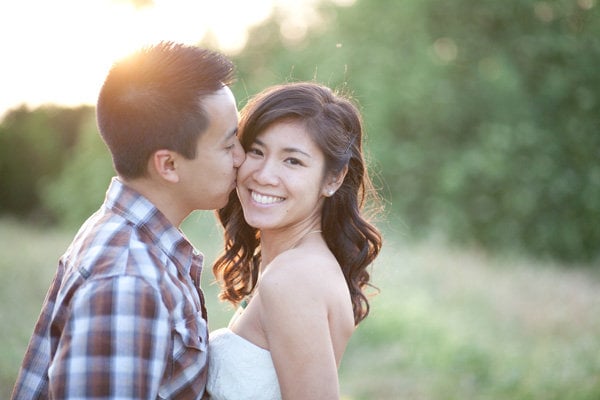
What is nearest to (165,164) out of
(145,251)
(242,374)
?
(145,251)

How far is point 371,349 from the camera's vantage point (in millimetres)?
7824

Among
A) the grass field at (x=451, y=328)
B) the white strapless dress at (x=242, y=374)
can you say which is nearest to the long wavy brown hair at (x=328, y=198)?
the white strapless dress at (x=242, y=374)

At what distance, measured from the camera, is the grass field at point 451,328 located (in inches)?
262

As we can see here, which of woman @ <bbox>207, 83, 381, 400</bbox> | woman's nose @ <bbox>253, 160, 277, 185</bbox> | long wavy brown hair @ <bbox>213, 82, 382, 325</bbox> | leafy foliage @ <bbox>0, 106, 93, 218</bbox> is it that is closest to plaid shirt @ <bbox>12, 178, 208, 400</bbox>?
woman @ <bbox>207, 83, 381, 400</bbox>

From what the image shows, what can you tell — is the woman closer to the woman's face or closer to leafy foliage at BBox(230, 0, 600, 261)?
the woman's face

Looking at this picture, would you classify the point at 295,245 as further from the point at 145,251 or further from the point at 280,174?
the point at 145,251

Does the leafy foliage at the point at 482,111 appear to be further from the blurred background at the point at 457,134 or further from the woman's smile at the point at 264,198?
the woman's smile at the point at 264,198

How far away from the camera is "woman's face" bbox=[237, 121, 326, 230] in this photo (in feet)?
9.73

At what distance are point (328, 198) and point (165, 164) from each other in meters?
0.96

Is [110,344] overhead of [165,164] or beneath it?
beneath

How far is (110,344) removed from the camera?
→ 6.64ft

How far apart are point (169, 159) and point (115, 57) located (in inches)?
17.9

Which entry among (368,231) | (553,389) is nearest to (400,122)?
(553,389)

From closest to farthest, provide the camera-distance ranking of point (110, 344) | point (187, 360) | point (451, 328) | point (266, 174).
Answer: point (110, 344) → point (187, 360) → point (266, 174) → point (451, 328)
